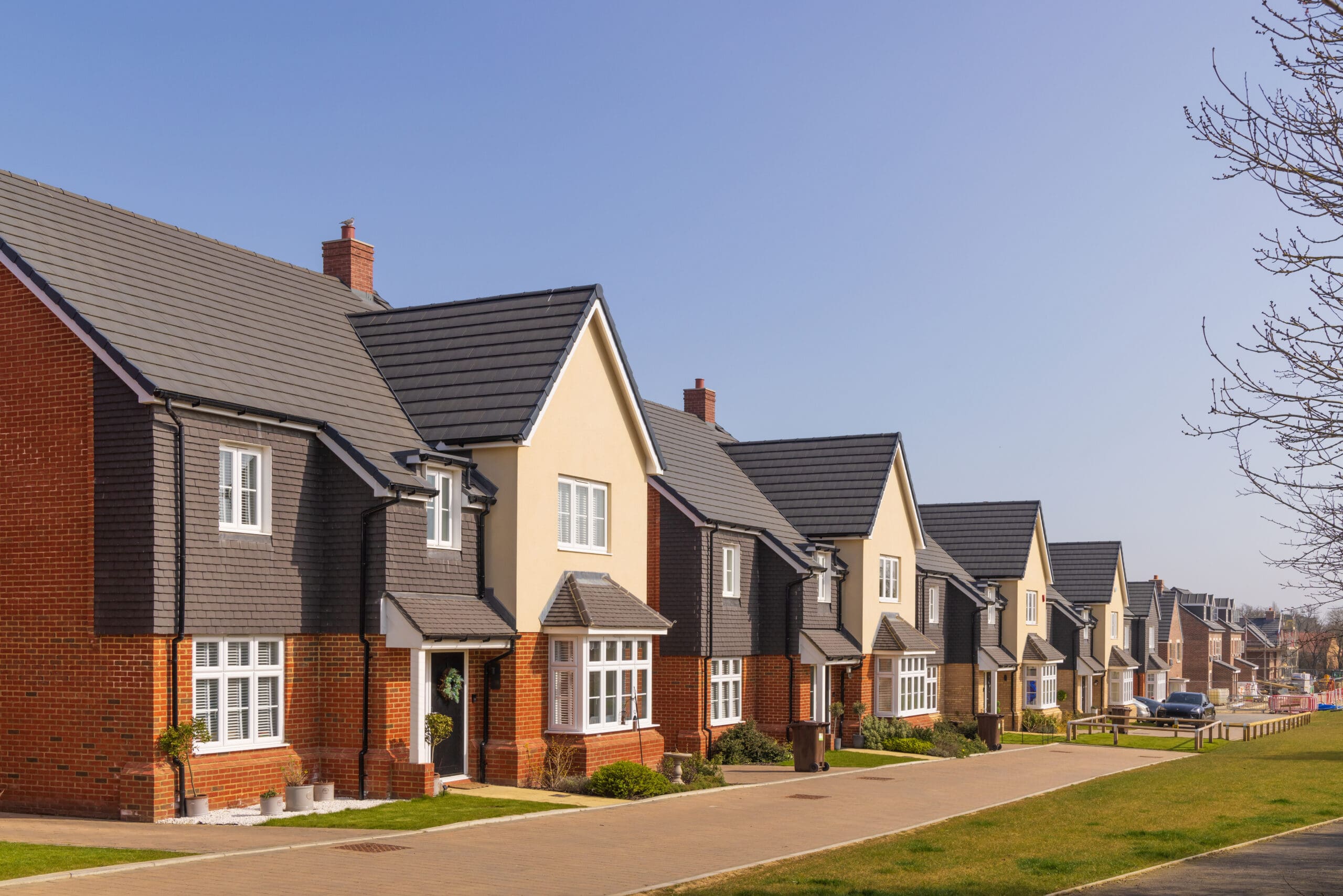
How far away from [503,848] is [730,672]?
1752 centimetres

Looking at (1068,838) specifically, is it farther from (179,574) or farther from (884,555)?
(884,555)

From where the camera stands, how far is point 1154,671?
3120 inches

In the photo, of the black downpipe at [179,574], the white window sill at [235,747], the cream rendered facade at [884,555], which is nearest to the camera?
the black downpipe at [179,574]

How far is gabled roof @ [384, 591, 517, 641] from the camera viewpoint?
2191 cm

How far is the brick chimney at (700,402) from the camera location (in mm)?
43656

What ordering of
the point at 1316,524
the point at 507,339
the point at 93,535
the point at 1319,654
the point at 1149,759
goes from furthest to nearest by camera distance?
1. the point at 1319,654
2. the point at 1149,759
3. the point at 507,339
4. the point at 93,535
5. the point at 1316,524

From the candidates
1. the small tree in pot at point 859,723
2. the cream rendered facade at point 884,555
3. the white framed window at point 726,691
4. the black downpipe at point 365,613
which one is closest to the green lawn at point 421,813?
the black downpipe at point 365,613

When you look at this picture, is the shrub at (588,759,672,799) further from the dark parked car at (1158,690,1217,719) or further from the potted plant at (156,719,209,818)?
the dark parked car at (1158,690,1217,719)

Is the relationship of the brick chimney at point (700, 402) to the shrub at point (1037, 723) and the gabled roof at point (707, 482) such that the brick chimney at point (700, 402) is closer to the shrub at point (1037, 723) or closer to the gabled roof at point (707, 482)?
the gabled roof at point (707, 482)

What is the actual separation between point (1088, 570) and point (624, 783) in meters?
48.2

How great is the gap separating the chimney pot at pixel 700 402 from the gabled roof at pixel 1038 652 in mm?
18354

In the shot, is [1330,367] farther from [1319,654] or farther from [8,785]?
[1319,654]

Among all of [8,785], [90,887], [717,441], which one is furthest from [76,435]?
[717,441]

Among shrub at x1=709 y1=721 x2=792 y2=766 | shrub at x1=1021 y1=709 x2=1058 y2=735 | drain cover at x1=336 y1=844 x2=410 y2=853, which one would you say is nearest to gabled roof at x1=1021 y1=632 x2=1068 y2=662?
shrub at x1=1021 y1=709 x2=1058 y2=735
